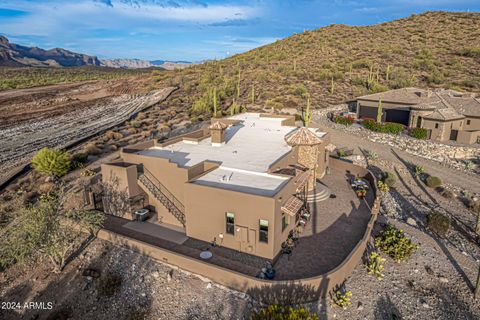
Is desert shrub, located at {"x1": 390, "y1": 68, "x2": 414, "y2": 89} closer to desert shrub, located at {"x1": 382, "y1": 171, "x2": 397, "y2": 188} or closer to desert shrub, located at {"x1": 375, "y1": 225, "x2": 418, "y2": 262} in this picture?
desert shrub, located at {"x1": 382, "y1": 171, "x2": 397, "y2": 188}

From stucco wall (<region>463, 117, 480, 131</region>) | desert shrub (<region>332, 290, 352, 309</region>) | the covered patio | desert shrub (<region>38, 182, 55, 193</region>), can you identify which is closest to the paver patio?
the covered patio

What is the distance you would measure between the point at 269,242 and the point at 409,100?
3289 cm

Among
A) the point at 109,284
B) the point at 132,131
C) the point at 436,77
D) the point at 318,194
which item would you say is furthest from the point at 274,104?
the point at 109,284

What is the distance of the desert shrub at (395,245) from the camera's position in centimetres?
1676

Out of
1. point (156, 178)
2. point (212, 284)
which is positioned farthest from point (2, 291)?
point (212, 284)

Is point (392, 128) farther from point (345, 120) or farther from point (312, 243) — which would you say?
point (312, 243)

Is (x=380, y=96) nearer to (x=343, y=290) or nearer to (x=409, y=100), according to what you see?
(x=409, y=100)

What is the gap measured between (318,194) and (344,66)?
55.2 meters

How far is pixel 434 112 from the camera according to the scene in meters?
35.2

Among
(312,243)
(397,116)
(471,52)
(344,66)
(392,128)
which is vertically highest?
(471,52)

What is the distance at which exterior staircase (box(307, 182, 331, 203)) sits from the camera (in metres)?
22.5

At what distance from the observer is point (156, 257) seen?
54.2ft

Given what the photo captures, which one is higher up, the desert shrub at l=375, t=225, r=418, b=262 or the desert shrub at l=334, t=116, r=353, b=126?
the desert shrub at l=334, t=116, r=353, b=126

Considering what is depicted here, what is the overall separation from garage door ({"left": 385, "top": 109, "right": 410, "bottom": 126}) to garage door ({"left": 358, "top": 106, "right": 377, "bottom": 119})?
1726mm
